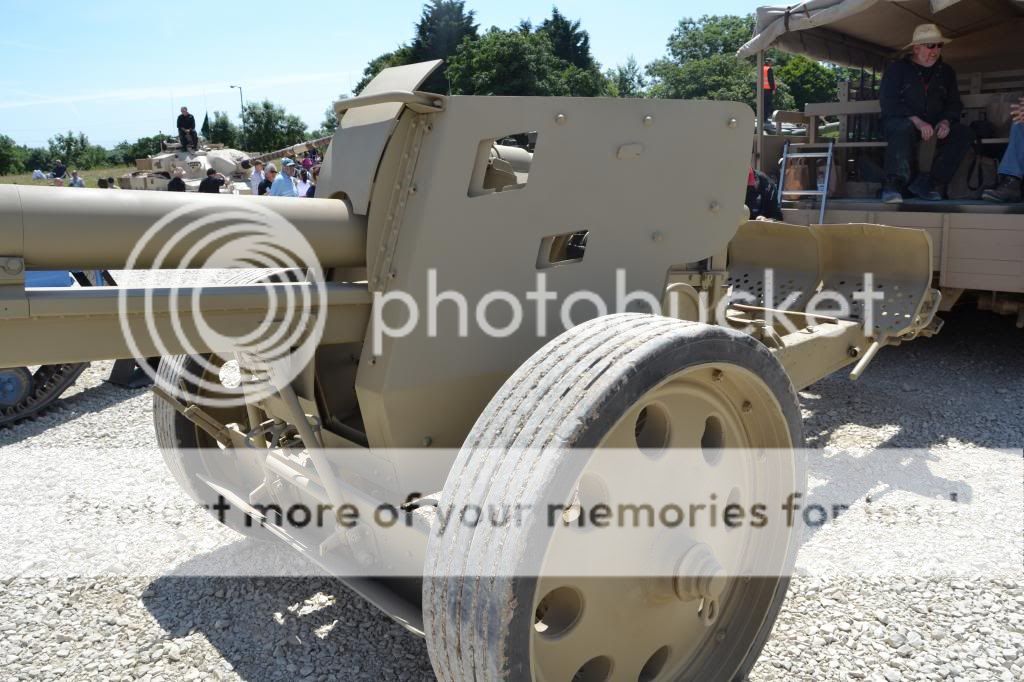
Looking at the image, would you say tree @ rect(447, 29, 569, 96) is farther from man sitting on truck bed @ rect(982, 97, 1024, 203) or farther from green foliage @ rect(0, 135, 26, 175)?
man sitting on truck bed @ rect(982, 97, 1024, 203)

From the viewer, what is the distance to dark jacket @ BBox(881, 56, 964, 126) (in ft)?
21.2

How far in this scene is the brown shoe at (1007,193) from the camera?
6.07 m

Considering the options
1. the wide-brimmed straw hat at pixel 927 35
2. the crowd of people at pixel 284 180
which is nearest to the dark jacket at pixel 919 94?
the wide-brimmed straw hat at pixel 927 35

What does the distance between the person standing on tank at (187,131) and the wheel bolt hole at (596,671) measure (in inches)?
954

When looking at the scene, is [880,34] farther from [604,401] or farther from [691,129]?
Result: [604,401]

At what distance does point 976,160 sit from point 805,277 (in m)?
2.85

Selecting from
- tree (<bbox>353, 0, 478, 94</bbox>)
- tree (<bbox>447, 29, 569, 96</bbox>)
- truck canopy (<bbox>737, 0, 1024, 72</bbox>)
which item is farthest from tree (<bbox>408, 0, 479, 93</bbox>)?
truck canopy (<bbox>737, 0, 1024, 72</bbox>)

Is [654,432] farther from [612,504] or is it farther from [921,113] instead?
[921,113]

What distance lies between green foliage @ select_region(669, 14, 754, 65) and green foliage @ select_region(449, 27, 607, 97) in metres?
26.9

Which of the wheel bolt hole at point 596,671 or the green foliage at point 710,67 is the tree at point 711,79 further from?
the wheel bolt hole at point 596,671

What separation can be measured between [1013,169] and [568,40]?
192 ft

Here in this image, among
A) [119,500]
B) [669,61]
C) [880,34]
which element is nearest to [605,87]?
[669,61]

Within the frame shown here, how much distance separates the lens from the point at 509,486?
1.92m

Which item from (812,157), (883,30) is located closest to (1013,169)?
(812,157)
